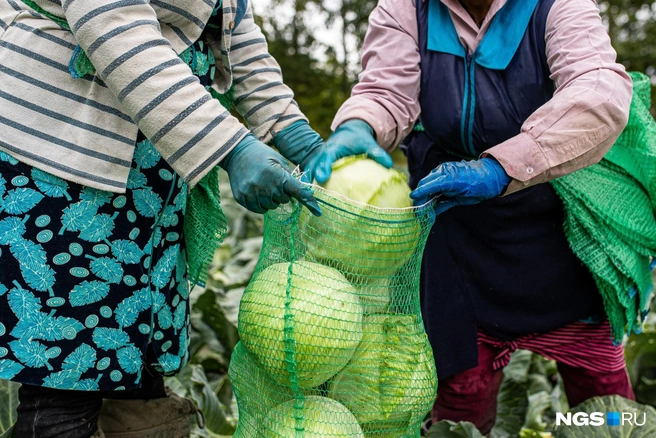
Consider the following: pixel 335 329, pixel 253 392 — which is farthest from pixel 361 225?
pixel 253 392

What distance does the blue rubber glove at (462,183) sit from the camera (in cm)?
154

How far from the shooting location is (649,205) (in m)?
2.17

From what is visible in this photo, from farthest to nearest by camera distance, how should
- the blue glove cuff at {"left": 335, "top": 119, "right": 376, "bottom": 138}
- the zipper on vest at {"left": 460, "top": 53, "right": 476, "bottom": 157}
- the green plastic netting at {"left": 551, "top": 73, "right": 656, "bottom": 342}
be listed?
1. the green plastic netting at {"left": 551, "top": 73, "right": 656, "bottom": 342}
2. the zipper on vest at {"left": 460, "top": 53, "right": 476, "bottom": 157}
3. the blue glove cuff at {"left": 335, "top": 119, "right": 376, "bottom": 138}

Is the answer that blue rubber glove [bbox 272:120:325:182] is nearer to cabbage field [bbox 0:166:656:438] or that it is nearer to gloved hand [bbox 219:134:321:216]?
gloved hand [bbox 219:134:321:216]

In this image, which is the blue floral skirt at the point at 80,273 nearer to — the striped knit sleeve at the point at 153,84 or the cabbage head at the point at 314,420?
the striped knit sleeve at the point at 153,84

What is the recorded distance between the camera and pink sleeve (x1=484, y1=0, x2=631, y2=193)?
1650mm

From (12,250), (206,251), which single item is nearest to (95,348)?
(12,250)

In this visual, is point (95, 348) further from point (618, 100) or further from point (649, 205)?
point (649, 205)

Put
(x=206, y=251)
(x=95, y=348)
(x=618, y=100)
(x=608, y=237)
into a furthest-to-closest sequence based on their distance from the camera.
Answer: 1. (x=608, y=237)
2. (x=206, y=251)
3. (x=618, y=100)
4. (x=95, y=348)

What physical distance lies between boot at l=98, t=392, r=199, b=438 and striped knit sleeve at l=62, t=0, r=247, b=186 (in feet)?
2.85

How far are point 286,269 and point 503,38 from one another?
3.23ft

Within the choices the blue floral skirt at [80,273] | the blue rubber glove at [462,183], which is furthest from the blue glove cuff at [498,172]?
the blue floral skirt at [80,273]

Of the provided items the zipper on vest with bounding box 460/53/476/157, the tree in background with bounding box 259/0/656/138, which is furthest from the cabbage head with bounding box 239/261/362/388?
the tree in background with bounding box 259/0/656/138

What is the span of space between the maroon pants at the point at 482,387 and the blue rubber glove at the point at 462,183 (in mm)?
825
